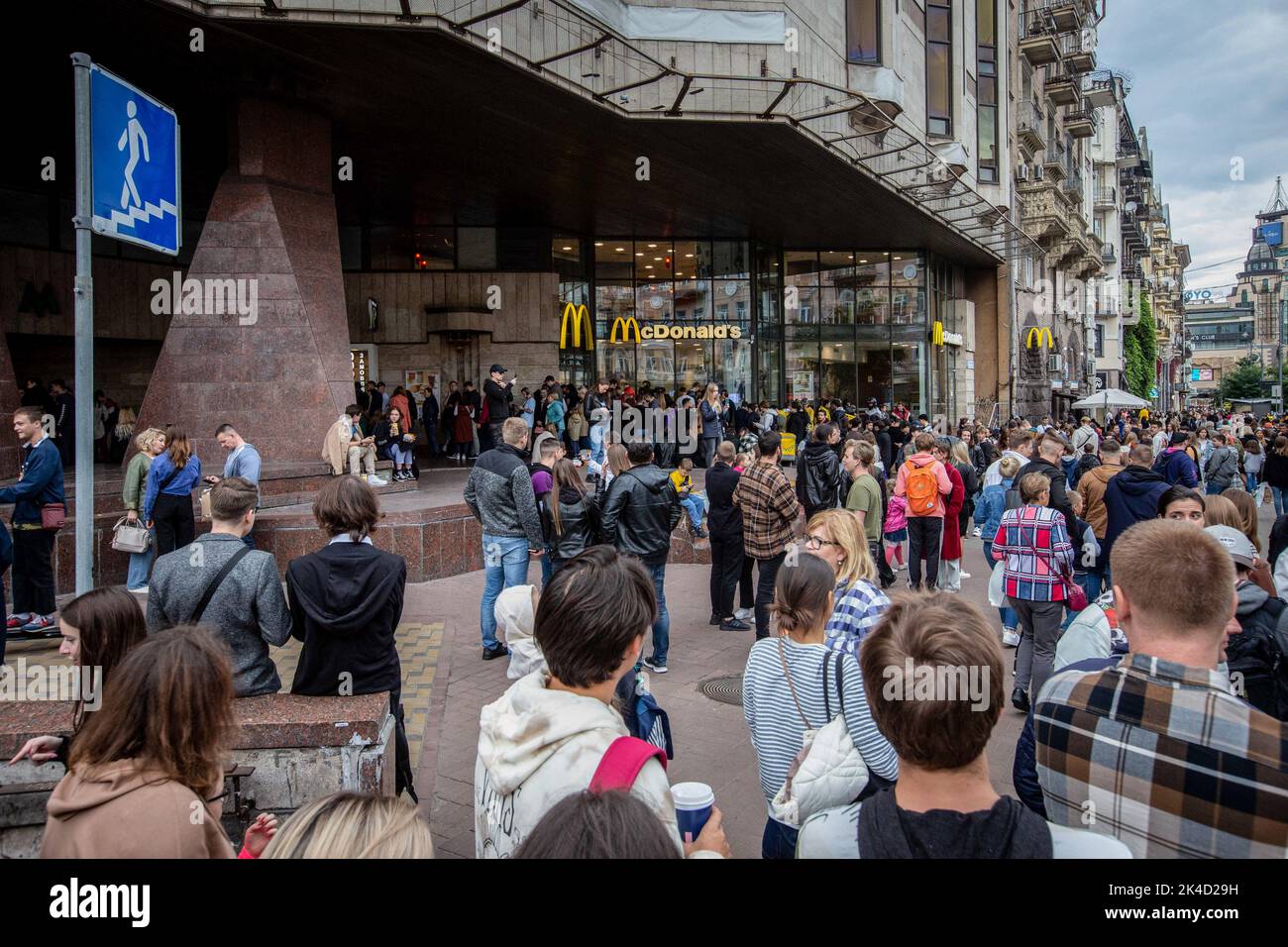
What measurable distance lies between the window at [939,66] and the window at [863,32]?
5.07 m

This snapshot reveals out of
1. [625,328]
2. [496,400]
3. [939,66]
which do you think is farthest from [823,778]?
[939,66]

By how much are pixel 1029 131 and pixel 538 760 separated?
42908 mm

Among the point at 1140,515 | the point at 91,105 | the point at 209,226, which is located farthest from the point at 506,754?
the point at 209,226

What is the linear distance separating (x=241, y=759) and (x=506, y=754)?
233 centimetres

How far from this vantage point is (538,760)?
218cm

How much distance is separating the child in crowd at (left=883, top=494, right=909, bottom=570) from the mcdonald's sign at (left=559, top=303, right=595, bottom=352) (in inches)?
683

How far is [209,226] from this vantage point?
13.2 m

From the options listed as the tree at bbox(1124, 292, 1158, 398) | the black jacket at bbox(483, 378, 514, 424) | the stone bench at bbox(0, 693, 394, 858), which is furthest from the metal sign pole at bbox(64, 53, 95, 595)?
the tree at bbox(1124, 292, 1158, 398)

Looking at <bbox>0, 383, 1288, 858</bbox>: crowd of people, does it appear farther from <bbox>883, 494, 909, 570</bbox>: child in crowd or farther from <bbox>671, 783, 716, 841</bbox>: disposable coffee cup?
<bbox>883, 494, 909, 570</bbox>: child in crowd

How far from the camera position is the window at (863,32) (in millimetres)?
22723

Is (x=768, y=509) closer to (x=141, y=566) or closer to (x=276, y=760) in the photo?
(x=276, y=760)

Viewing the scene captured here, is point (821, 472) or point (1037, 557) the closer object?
point (1037, 557)

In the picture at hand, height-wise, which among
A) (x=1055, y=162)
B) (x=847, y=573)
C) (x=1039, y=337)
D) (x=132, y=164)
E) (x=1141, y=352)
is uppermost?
(x=1055, y=162)
